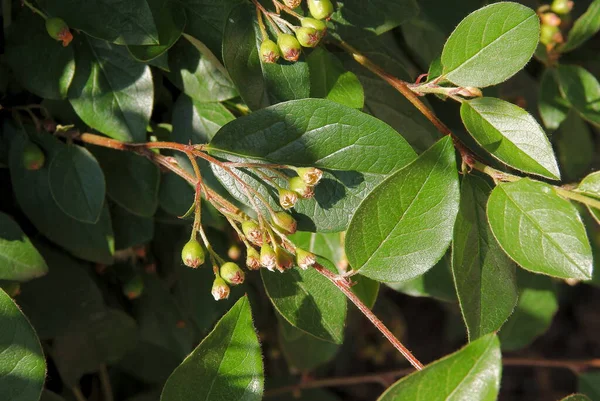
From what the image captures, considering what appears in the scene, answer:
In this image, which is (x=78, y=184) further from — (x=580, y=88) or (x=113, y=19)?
(x=580, y=88)

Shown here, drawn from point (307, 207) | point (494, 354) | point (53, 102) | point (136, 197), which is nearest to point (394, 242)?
point (307, 207)

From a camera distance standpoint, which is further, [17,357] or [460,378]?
[17,357]

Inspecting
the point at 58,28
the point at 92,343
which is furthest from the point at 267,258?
the point at 92,343

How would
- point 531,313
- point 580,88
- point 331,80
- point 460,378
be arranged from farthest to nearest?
1. point 531,313
2. point 580,88
3. point 331,80
4. point 460,378

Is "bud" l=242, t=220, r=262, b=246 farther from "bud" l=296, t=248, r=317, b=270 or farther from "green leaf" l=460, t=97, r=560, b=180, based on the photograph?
"green leaf" l=460, t=97, r=560, b=180

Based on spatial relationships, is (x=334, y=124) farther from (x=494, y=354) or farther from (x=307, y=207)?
(x=494, y=354)

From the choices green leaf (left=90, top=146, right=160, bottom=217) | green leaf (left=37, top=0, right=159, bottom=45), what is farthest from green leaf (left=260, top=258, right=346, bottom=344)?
green leaf (left=37, top=0, right=159, bottom=45)
